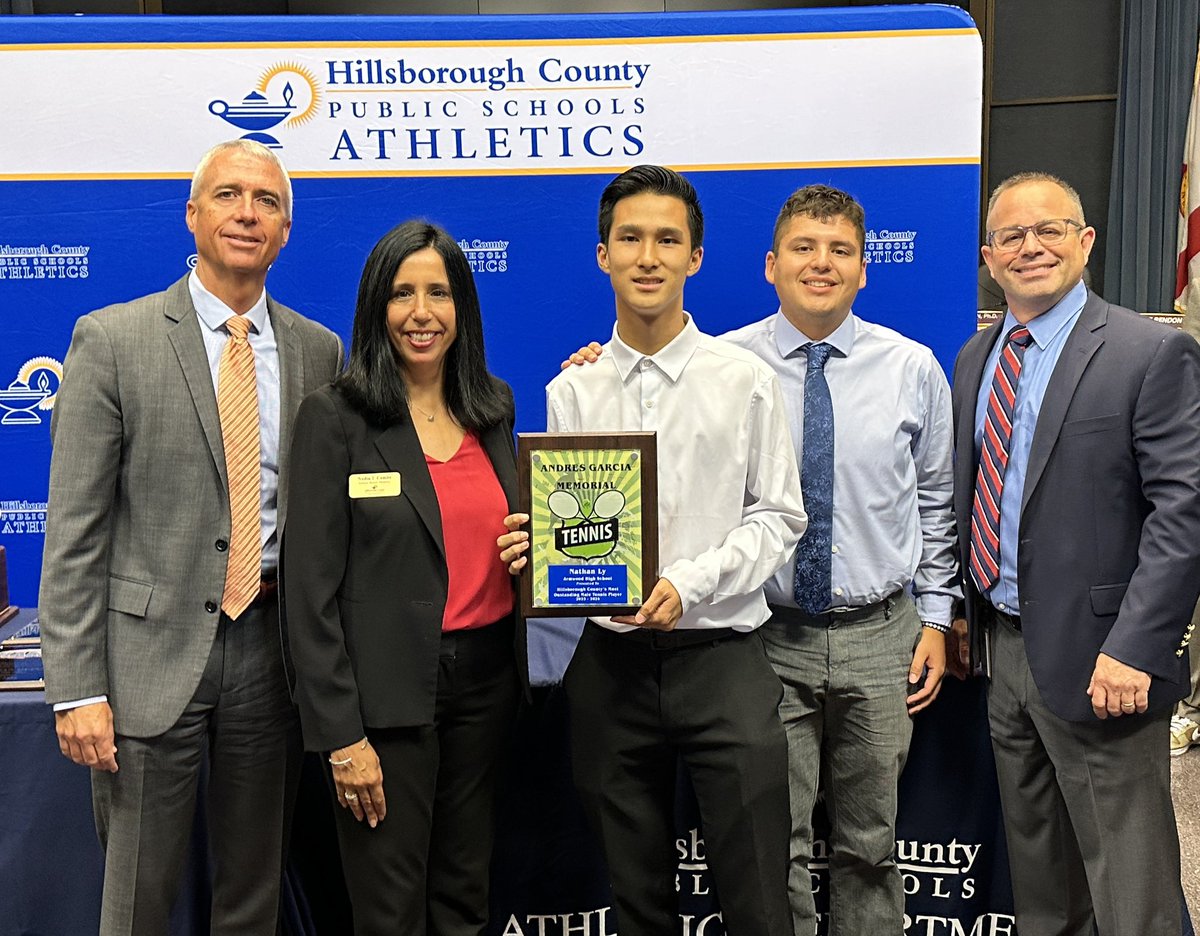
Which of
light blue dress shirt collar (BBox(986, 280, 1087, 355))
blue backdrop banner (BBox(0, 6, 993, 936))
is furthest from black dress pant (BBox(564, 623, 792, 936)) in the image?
blue backdrop banner (BBox(0, 6, 993, 936))

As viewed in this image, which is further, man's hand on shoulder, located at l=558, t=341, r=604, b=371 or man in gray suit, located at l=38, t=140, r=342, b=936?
man's hand on shoulder, located at l=558, t=341, r=604, b=371

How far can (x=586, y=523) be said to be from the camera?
1764 millimetres

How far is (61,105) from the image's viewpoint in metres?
2.94

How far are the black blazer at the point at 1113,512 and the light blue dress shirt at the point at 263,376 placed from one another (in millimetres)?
1418

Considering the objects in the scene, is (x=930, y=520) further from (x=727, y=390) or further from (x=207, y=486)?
(x=207, y=486)

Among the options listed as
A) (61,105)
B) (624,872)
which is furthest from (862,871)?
(61,105)

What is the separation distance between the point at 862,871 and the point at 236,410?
1555 millimetres

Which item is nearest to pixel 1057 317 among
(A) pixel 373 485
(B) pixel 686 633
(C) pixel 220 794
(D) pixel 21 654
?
(B) pixel 686 633

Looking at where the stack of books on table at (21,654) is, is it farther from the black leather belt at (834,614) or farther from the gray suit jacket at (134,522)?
the black leather belt at (834,614)

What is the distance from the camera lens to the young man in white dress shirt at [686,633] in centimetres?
182

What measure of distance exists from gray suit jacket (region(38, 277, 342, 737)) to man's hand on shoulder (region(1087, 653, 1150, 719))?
160 cm

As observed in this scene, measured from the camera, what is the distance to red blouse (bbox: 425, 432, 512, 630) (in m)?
1.79
